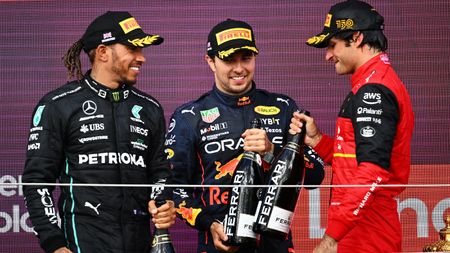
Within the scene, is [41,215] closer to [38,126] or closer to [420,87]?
[38,126]

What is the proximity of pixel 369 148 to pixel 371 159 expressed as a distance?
0.04 metres

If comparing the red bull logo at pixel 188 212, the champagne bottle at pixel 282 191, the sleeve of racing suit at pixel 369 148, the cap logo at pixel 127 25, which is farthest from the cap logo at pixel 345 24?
the red bull logo at pixel 188 212

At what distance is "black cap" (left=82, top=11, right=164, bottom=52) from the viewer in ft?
14.9

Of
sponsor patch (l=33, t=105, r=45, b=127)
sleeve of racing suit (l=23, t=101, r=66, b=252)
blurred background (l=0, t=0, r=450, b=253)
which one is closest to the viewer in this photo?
sleeve of racing suit (l=23, t=101, r=66, b=252)

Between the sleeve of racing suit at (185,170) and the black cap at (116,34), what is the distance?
39 centimetres

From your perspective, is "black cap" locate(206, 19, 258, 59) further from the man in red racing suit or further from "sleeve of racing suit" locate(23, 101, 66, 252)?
"sleeve of racing suit" locate(23, 101, 66, 252)

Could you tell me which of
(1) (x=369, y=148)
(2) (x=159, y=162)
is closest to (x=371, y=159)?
(1) (x=369, y=148)

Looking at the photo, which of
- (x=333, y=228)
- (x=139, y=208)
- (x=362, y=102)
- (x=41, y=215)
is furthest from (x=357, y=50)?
(x=41, y=215)

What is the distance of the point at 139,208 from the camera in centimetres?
441

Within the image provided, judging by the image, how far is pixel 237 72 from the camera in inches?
188

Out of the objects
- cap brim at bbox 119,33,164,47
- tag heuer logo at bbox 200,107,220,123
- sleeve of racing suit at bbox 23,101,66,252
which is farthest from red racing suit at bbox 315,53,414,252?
sleeve of racing suit at bbox 23,101,66,252

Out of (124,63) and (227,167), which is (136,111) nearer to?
(124,63)

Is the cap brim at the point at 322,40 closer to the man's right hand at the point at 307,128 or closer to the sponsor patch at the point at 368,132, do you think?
the man's right hand at the point at 307,128

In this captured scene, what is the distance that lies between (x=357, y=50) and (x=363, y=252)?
0.68m
